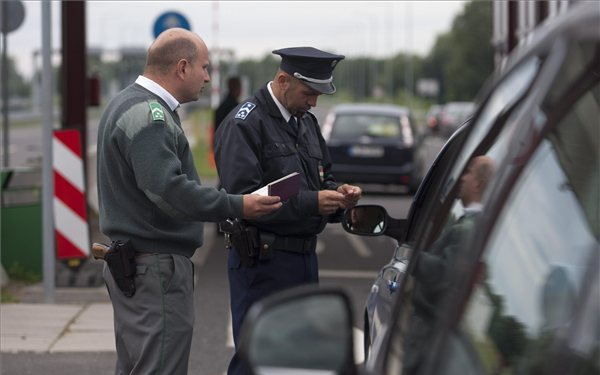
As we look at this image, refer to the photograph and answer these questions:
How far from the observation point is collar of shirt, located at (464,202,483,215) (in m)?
2.73

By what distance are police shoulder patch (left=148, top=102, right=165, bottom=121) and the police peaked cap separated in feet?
2.96

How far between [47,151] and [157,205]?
Result: 6101 mm

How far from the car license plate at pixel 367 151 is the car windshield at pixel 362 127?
0.74 feet

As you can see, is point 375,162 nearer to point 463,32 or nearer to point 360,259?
point 360,259

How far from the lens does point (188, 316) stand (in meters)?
5.01

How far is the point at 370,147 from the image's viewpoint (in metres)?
22.1

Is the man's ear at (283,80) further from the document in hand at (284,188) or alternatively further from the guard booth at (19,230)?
the guard booth at (19,230)

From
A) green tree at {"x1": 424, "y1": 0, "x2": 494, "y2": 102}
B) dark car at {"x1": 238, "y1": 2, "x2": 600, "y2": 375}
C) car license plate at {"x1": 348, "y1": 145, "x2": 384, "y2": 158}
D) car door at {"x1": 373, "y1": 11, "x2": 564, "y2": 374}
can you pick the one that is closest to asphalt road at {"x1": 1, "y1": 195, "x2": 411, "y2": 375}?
car door at {"x1": 373, "y1": 11, "x2": 564, "y2": 374}

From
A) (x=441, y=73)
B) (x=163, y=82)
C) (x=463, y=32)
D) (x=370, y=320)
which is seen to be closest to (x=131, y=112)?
(x=163, y=82)

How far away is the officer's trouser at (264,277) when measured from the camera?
18.6 ft

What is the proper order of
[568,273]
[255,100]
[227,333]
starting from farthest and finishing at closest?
[227,333] < [255,100] < [568,273]

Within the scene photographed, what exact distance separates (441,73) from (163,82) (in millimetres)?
131272

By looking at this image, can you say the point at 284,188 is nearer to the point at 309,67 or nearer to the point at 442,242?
the point at 309,67

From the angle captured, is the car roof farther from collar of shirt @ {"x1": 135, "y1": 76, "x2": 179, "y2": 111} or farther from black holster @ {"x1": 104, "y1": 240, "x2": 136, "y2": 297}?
black holster @ {"x1": 104, "y1": 240, "x2": 136, "y2": 297}
